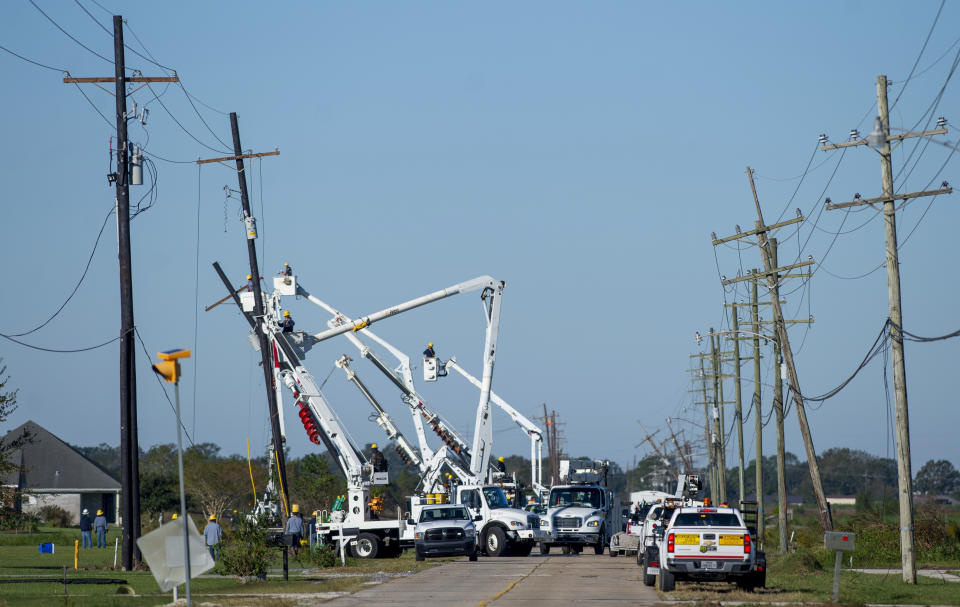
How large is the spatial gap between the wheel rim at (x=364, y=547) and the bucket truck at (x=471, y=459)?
162 centimetres

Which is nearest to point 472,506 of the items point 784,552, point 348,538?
point 348,538

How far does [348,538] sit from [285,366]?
6275 mm

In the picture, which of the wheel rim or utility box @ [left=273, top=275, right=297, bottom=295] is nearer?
the wheel rim

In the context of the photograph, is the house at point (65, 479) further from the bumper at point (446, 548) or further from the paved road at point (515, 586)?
the paved road at point (515, 586)

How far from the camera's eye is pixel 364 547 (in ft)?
120

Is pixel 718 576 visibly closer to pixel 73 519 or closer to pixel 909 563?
pixel 909 563

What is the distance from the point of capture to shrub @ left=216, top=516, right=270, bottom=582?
87.1 ft

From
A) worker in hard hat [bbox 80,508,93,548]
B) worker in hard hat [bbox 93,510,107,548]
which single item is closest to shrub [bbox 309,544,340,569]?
worker in hard hat [bbox 80,508,93,548]

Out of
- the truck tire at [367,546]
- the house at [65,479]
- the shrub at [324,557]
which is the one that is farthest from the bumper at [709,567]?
the house at [65,479]

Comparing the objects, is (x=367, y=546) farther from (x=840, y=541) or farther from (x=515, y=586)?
(x=840, y=541)

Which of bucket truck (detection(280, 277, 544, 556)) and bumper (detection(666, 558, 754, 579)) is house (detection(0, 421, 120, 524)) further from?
bumper (detection(666, 558, 754, 579))

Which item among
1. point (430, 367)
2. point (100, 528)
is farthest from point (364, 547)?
point (100, 528)

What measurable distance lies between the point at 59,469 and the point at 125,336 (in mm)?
52095

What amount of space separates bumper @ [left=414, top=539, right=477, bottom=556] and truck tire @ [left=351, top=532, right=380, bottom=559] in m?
2.24
